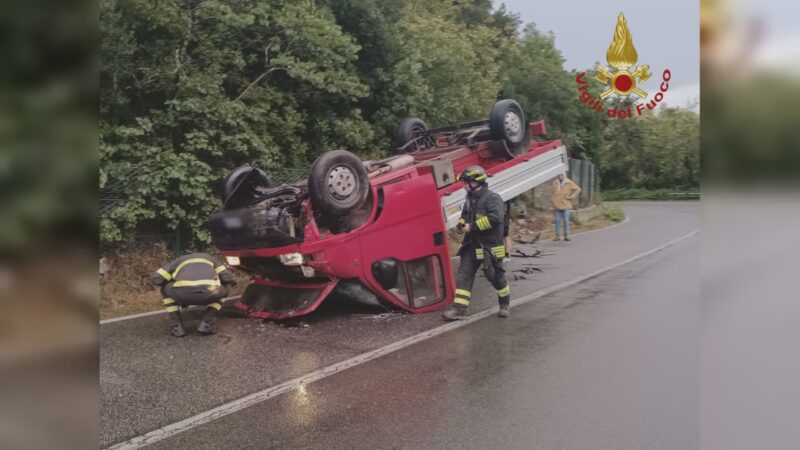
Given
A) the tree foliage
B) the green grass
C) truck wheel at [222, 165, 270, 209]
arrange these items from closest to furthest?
the green grass < the tree foliage < truck wheel at [222, 165, 270, 209]

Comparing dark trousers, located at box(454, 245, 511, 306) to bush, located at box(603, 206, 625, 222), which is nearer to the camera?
bush, located at box(603, 206, 625, 222)

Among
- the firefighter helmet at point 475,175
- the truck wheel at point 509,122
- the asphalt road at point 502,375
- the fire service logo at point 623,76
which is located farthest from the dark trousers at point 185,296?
the fire service logo at point 623,76

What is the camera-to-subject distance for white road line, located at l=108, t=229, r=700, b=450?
2229 mm

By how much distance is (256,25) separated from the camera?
2.96 meters

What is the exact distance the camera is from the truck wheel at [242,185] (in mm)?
3301

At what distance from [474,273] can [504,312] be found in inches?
26.1

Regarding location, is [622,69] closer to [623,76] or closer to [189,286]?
[623,76]

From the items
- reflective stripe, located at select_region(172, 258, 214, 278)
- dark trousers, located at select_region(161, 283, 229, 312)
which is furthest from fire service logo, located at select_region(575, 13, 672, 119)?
dark trousers, located at select_region(161, 283, 229, 312)

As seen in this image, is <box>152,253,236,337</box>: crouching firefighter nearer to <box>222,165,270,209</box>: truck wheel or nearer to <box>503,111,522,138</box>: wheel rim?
<box>222,165,270,209</box>: truck wheel

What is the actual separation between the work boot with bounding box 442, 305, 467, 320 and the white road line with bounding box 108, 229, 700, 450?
0.23 ft

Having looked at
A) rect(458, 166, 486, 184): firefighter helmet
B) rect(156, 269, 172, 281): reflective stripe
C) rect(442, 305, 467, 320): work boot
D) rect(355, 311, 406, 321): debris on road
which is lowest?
rect(355, 311, 406, 321): debris on road

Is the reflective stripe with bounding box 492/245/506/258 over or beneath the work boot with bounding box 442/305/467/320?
over

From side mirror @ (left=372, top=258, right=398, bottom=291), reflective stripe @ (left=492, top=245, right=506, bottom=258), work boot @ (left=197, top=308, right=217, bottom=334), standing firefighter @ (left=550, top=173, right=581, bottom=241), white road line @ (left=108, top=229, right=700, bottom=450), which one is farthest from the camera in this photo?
side mirror @ (left=372, top=258, right=398, bottom=291)

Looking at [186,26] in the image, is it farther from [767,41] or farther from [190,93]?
[767,41]
